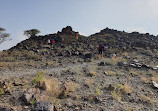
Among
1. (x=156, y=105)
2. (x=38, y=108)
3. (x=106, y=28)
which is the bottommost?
(x=156, y=105)

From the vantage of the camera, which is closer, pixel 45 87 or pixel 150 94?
pixel 45 87

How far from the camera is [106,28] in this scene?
46.7 meters

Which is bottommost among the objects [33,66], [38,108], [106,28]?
[38,108]

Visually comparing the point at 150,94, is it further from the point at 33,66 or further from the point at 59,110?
the point at 33,66

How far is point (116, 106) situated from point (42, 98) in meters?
2.69

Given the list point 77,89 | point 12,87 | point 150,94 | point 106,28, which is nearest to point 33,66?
point 12,87

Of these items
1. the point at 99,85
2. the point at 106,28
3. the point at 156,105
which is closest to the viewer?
the point at 156,105

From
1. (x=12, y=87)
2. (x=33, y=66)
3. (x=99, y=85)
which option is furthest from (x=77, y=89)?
(x=33, y=66)

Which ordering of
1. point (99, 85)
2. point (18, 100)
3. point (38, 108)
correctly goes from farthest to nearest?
1. point (99, 85)
2. point (18, 100)
3. point (38, 108)

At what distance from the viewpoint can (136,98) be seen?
5.49 m

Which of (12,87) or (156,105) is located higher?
(12,87)

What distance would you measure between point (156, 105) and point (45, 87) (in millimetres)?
4501

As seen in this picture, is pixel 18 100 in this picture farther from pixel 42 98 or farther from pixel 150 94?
pixel 150 94

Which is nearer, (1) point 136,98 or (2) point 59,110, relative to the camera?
(2) point 59,110
